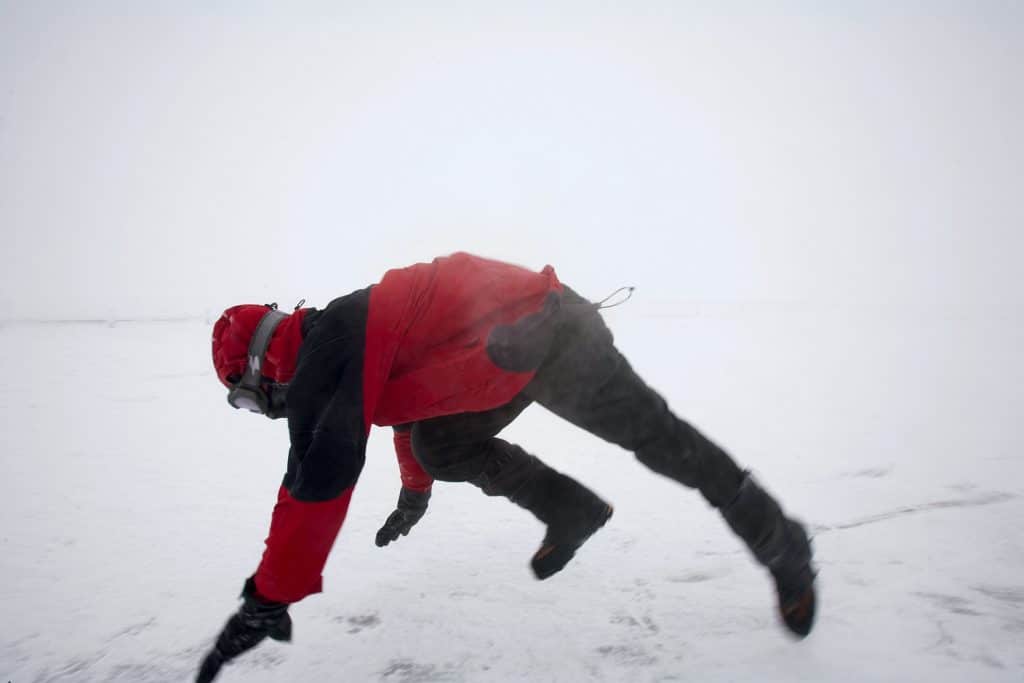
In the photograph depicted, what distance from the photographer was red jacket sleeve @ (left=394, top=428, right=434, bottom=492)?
201 cm

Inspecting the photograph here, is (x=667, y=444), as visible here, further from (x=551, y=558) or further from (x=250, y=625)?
(x=250, y=625)

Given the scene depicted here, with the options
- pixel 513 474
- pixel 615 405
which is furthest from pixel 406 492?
pixel 615 405

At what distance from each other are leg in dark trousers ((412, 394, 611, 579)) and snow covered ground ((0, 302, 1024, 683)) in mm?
221

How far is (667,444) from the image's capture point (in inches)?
56.9

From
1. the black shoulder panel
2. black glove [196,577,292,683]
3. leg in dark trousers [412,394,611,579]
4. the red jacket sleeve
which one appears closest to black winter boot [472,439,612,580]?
leg in dark trousers [412,394,611,579]

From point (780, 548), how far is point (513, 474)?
76 cm

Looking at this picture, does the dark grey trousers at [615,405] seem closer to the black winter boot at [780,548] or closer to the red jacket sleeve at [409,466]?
the black winter boot at [780,548]

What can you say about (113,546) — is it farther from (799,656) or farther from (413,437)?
(799,656)

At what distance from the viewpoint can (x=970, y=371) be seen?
5.22 metres

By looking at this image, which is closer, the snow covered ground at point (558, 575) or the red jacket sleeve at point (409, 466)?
the snow covered ground at point (558, 575)

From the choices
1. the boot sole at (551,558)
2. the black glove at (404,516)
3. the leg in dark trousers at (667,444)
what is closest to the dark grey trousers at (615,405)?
the leg in dark trousers at (667,444)

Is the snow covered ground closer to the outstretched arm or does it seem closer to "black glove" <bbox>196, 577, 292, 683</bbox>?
the outstretched arm

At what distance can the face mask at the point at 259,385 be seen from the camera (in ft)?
4.59

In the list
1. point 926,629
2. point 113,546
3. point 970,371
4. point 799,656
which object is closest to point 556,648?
point 799,656
